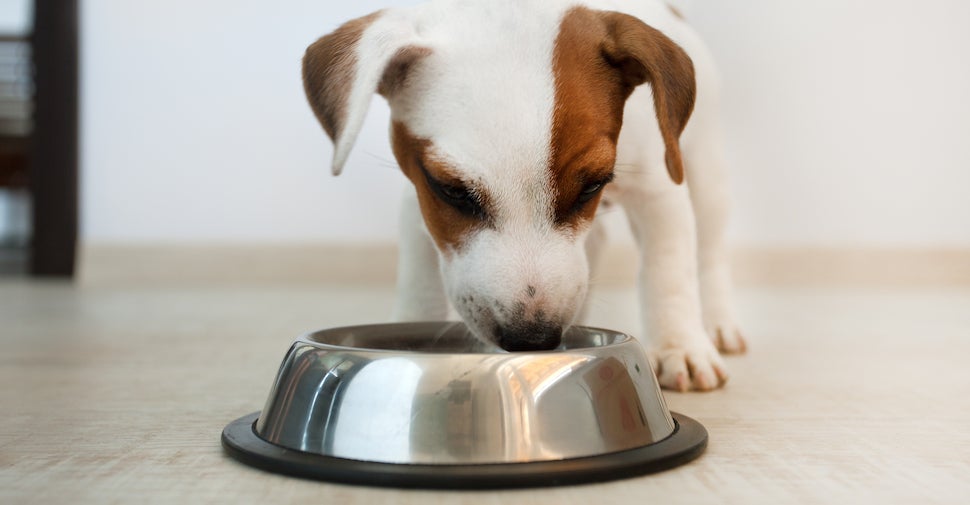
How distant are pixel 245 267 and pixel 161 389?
3.68 metres

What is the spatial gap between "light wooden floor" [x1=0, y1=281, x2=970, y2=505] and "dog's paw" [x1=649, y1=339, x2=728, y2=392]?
2.0 inches

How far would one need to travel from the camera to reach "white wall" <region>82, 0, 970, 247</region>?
553 cm

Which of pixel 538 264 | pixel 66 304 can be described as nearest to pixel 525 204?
pixel 538 264

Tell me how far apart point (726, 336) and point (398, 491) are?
1.57 metres

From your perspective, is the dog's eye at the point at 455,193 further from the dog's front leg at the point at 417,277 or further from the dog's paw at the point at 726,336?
the dog's paw at the point at 726,336

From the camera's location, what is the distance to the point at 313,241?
5672 millimetres

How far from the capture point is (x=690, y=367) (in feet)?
6.70

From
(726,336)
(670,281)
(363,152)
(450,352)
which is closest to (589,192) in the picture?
(450,352)

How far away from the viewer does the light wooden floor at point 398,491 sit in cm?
125

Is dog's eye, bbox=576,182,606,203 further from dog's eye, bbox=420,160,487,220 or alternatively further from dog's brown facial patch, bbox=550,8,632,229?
dog's eye, bbox=420,160,487,220

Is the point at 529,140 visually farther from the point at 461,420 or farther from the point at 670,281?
the point at 670,281

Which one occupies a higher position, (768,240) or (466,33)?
(466,33)

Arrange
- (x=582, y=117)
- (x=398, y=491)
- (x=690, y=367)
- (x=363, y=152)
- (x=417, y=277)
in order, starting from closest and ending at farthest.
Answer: (x=398, y=491) < (x=582, y=117) < (x=690, y=367) < (x=417, y=277) < (x=363, y=152)

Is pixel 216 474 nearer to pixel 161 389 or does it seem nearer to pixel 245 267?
pixel 161 389
